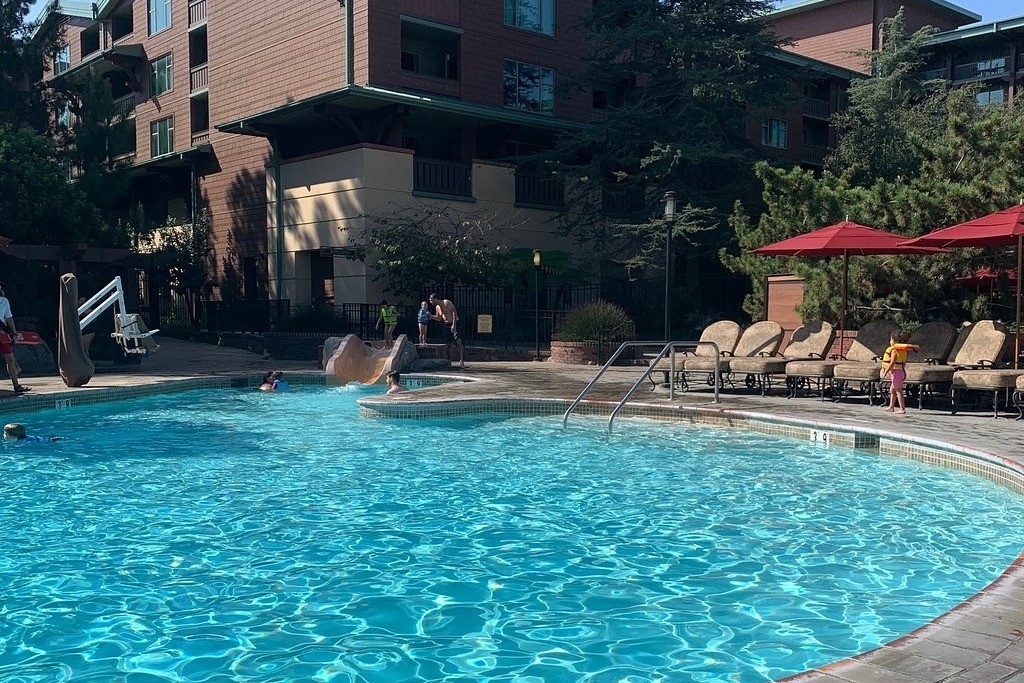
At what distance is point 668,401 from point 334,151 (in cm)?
1696

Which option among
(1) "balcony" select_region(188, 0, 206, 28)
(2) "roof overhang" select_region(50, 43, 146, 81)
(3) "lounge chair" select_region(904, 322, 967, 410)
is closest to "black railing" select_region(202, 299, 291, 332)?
(1) "balcony" select_region(188, 0, 206, 28)

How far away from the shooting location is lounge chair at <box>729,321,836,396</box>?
14320mm

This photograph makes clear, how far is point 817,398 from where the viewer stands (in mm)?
14180

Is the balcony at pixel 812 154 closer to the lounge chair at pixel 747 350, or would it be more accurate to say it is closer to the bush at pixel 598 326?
the bush at pixel 598 326

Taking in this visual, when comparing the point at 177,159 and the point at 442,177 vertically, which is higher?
the point at 177,159

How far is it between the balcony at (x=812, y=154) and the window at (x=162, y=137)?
2977 cm

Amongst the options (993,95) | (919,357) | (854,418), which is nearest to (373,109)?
(919,357)

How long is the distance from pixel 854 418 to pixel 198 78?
31.3 m

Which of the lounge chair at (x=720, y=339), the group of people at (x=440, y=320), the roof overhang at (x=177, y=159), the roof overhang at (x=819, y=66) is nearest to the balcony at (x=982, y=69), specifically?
the roof overhang at (x=819, y=66)

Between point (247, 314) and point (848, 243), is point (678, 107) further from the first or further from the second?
point (247, 314)

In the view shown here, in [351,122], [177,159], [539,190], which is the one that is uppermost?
[177,159]

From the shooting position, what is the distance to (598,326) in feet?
68.8

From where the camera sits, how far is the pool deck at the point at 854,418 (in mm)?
3500

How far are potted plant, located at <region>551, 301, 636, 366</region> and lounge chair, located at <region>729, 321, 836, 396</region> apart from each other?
5817 millimetres
